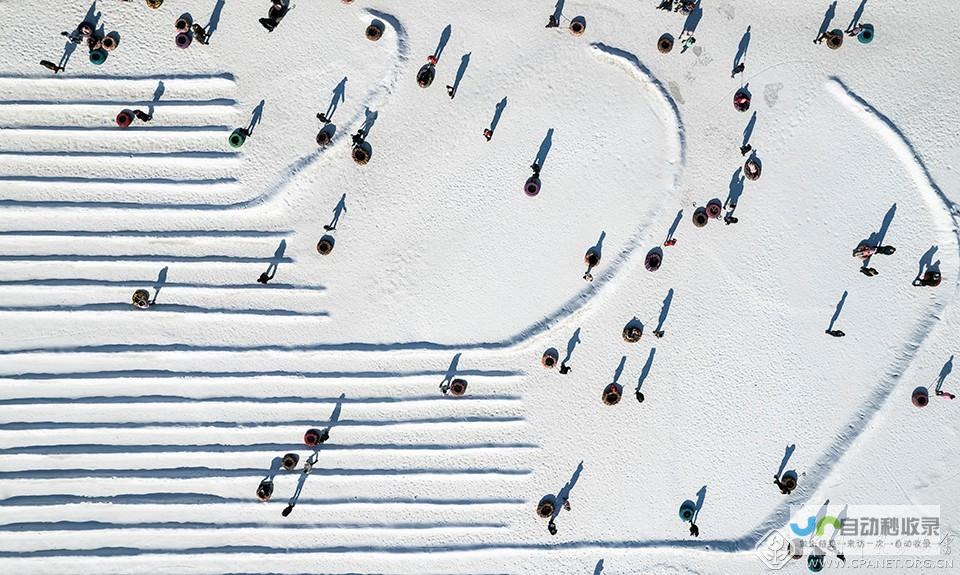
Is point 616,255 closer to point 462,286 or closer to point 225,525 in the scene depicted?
point 462,286

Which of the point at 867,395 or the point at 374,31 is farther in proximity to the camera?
the point at 867,395

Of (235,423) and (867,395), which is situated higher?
(867,395)

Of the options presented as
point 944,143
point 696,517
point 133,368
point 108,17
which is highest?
point 944,143

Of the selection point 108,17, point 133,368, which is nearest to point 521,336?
point 133,368

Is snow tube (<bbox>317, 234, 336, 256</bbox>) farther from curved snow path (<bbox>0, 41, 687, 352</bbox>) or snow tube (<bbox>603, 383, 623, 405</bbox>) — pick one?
snow tube (<bbox>603, 383, 623, 405</bbox>)

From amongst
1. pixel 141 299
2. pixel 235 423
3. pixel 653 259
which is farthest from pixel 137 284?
pixel 653 259

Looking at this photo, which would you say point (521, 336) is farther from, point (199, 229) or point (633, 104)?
point (199, 229)
